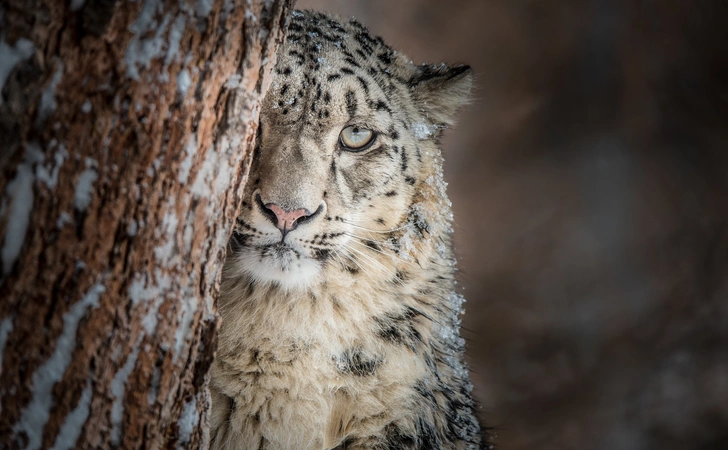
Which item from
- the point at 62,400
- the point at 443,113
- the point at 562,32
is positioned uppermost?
the point at 562,32

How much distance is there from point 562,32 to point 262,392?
3326mm

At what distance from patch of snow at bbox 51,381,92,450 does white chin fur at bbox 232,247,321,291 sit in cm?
94

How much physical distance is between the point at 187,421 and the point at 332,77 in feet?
4.27

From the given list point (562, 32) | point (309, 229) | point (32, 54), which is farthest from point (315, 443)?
point (562, 32)

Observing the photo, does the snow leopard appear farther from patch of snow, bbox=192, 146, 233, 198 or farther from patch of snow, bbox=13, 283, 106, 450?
patch of snow, bbox=13, 283, 106, 450

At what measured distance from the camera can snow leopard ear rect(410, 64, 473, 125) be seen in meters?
2.79

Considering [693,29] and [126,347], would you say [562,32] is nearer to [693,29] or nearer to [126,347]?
[693,29]

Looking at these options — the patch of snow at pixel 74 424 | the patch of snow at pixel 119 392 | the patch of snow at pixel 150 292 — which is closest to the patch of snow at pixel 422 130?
the patch of snow at pixel 150 292

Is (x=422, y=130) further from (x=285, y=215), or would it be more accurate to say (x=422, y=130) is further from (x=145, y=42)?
(x=145, y=42)

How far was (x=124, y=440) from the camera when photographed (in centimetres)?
134

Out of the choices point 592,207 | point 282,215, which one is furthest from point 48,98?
point 592,207

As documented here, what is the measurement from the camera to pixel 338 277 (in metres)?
2.46

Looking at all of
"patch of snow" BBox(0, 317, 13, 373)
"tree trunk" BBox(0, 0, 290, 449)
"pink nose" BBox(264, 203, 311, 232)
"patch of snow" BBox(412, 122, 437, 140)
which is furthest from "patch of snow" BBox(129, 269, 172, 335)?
"patch of snow" BBox(412, 122, 437, 140)

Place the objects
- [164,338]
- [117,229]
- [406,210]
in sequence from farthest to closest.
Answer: [406,210], [164,338], [117,229]
